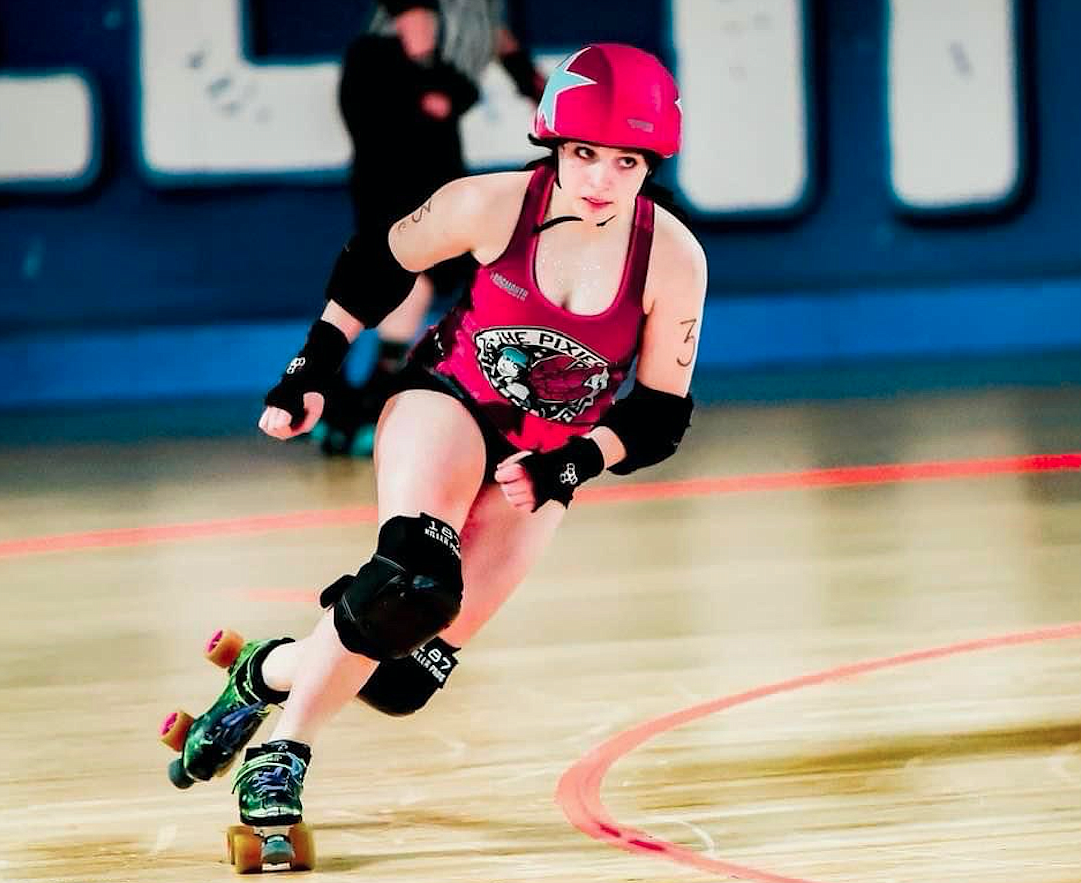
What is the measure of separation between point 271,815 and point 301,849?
0.07 metres

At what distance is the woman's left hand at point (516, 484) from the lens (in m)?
3.31

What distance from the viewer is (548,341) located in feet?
11.6

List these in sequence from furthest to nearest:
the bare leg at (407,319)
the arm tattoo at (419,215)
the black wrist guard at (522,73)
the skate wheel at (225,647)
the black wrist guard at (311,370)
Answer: the black wrist guard at (522,73) < the bare leg at (407,319) < the skate wheel at (225,647) < the arm tattoo at (419,215) < the black wrist guard at (311,370)

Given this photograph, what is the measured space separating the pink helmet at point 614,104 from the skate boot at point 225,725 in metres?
0.94

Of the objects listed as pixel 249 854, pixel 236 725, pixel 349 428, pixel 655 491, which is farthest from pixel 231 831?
pixel 349 428

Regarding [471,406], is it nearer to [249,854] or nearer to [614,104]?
[614,104]

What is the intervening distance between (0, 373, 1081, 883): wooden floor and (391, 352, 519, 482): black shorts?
0.55m

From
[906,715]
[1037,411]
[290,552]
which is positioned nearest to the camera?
[906,715]

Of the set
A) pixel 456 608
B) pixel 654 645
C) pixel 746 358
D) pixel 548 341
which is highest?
pixel 548 341

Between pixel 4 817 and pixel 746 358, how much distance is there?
23.1 feet

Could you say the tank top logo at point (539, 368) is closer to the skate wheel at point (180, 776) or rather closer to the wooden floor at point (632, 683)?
the wooden floor at point (632, 683)

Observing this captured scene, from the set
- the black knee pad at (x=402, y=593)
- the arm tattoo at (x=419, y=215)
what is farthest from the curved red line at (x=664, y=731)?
the arm tattoo at (x=419, y=215)

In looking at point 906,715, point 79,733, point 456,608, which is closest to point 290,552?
point 79,733

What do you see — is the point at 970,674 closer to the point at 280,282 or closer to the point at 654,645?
the point at 654,645
